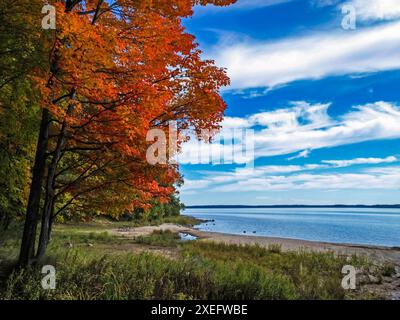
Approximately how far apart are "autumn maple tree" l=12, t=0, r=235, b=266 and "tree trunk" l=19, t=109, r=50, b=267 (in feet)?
0.07

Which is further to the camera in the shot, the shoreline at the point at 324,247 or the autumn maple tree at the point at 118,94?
the shoreline at the point at 324,247

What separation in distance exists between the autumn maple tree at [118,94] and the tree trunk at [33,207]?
2 centimetres

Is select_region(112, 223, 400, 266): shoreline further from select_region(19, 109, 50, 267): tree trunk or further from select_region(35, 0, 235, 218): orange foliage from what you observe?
select_region(19, 109, 50, 267): tree trunk

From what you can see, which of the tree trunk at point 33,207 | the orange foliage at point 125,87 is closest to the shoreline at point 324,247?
the orange foliage at point 125,87

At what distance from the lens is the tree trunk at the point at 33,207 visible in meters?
8.85

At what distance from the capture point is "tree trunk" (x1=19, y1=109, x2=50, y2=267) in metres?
8.85

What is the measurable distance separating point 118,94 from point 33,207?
3397mm

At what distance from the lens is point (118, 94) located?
8703mm

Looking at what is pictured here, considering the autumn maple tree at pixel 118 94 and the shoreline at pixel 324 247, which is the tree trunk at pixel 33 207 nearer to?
the autumn maple tree at pixel 118 94

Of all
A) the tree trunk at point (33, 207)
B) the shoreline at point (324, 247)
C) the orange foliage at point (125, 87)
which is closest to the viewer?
the orange foliage at point (125, 87)

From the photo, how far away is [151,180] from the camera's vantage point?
977cm

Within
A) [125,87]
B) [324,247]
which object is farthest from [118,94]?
[324,247]
